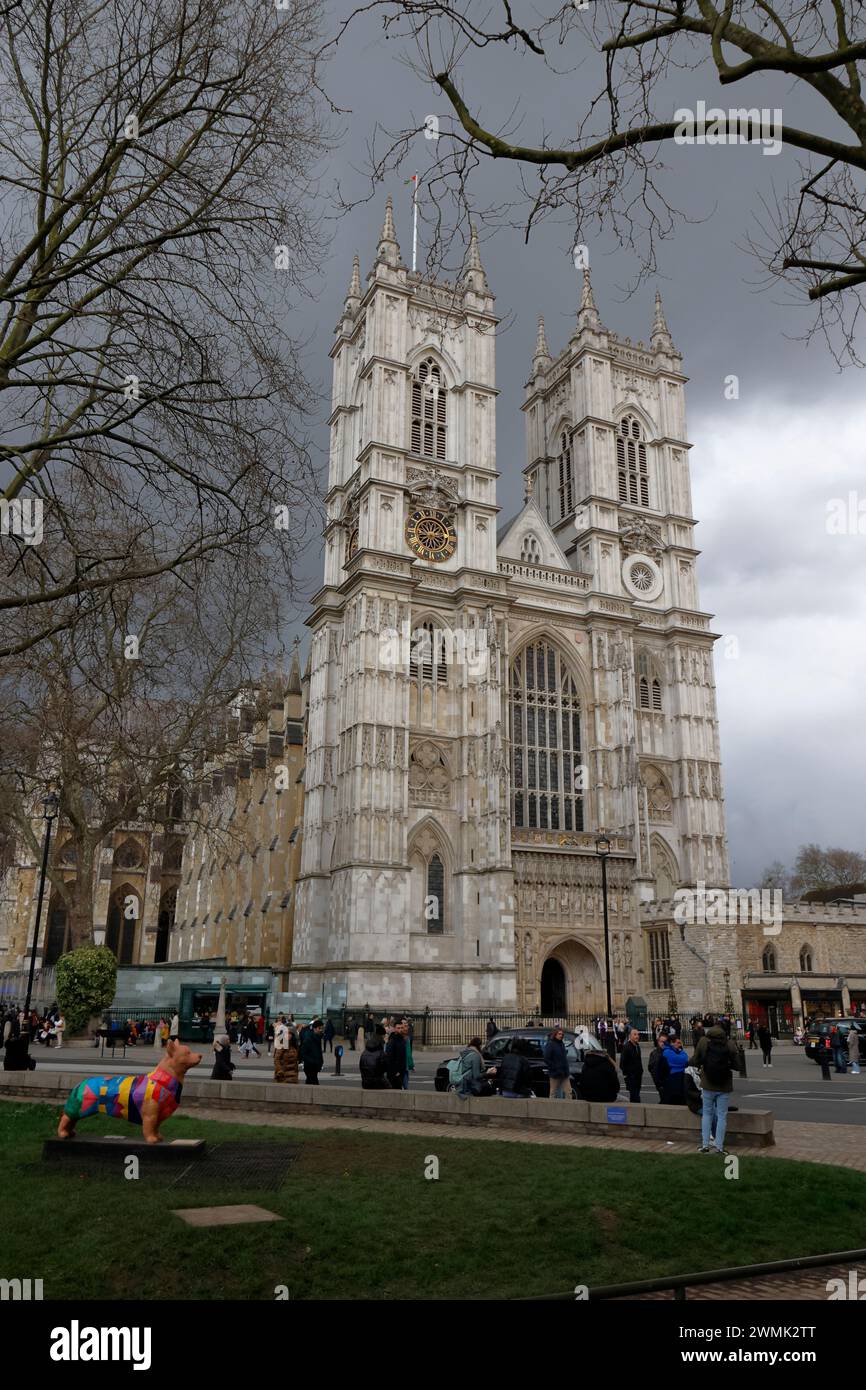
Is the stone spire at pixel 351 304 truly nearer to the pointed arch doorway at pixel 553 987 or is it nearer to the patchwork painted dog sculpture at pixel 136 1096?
the pointed arch doorway at pixel 553 987

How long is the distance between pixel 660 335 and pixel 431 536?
803 inches

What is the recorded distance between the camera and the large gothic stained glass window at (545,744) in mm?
42094

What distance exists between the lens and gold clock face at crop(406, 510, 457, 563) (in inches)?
1661

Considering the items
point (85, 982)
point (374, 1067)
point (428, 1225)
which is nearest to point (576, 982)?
point (85, 982)

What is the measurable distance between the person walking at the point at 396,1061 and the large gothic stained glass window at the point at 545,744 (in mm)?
25084

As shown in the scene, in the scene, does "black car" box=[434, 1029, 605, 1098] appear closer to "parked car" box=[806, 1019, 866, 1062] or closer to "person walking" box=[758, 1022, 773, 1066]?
"person walking" box=[758, 1022, 773, 1066]

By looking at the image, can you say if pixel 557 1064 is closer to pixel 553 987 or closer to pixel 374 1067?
pixel 374 1067

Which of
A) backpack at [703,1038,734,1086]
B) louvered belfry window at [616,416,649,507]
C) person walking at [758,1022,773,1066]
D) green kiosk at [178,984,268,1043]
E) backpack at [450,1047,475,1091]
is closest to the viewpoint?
backpack at [703,1038,734,1086]

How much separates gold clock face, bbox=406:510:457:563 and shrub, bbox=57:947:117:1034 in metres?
21.1

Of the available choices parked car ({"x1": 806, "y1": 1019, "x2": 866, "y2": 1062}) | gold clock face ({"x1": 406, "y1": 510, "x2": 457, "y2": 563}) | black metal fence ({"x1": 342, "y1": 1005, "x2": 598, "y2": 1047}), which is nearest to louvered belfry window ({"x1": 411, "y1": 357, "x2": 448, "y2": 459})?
gold clock face ({"x1": 406, "y1": 510, "x2": 457, "y2": 563})

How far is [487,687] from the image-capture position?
40.2m

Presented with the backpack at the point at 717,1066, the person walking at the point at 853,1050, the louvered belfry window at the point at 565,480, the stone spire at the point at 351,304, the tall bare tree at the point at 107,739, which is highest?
the stone spire at the point at 351,304

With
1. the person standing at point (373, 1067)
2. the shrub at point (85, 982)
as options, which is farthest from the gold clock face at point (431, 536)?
the person standing at point (373, 1067)
